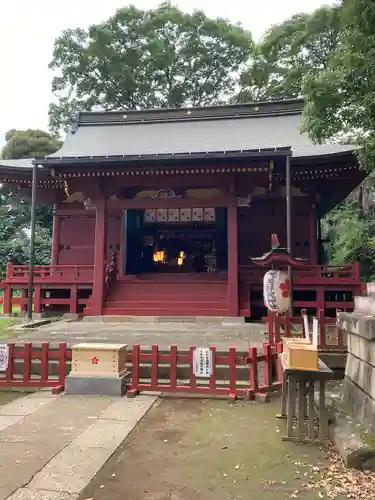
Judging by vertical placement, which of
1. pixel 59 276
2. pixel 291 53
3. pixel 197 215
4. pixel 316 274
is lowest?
pixel 59 276

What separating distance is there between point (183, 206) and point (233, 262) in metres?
2.96

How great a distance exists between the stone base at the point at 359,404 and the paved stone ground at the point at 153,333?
2.90 metres

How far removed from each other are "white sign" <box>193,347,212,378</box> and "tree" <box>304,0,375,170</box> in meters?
4.89

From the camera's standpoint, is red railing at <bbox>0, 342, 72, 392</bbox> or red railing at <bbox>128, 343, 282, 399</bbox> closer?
red railing at <bbox>128, 343, 282, 399</bbox>

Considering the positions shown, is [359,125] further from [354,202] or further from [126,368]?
[354,202]

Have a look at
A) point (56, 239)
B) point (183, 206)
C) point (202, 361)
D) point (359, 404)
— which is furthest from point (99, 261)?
point (359, 404)

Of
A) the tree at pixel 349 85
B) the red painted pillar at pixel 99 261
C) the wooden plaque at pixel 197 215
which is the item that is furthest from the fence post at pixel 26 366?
the wooden plaque at pixel 197 215

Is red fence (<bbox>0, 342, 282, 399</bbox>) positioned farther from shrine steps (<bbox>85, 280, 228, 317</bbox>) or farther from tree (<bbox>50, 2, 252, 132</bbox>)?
tree (<bbox>50, 2, 252, 132</bbox>)

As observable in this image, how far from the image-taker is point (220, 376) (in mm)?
6859

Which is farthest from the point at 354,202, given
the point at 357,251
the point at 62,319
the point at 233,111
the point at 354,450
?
the point at 354,450

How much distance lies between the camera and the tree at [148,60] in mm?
31328

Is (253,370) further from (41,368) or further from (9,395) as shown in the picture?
(9,395)

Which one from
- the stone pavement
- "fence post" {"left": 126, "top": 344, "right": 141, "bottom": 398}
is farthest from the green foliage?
the stone pavement

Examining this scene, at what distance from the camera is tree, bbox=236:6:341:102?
21031 millimetres
